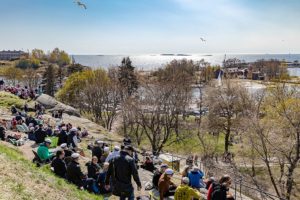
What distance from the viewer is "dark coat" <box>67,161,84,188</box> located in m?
11.3

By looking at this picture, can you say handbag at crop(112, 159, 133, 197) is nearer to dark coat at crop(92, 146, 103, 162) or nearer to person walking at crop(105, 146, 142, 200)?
person walking at crop(105, 146, 142, 200)

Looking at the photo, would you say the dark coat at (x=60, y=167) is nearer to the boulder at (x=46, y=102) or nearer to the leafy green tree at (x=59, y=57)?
the boulder at (x=46, y=102)

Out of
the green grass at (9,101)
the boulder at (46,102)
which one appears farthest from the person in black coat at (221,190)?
the boulder at (46,102)

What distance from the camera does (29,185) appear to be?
8.66 m

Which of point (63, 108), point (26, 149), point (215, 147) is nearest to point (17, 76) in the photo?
point (63, 108)

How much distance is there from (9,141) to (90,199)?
31.8ft

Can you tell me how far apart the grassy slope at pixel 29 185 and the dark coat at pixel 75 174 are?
0.43 meters

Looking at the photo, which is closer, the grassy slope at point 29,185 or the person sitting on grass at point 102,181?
the grassy slope at point 29,185

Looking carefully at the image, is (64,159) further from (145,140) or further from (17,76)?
(17,76)

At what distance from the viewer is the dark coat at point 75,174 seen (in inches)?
444

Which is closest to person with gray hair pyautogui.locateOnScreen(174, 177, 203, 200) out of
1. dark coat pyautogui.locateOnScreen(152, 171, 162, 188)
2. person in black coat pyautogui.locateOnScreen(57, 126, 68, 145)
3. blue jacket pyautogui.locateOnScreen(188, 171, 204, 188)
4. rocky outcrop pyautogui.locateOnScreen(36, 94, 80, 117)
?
dark coat pyautogui.locateOnScreen(152, 171, 162, 188)

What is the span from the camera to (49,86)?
7144 cm

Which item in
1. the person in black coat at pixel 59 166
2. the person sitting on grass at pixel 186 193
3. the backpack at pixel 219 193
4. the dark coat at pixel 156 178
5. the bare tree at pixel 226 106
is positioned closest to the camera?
the person sitting on grass at pixel 186 193

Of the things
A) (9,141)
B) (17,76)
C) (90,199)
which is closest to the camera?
(90,199)
